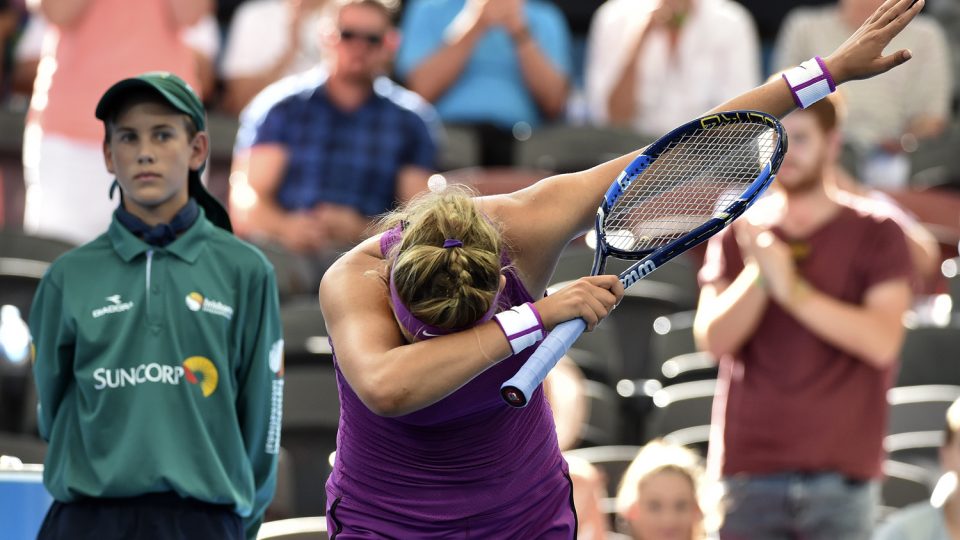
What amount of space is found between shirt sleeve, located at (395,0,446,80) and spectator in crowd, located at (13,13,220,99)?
1.05 metres

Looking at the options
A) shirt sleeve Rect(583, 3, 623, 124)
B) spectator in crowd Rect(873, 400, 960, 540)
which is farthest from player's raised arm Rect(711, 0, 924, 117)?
shirt sleeve Rect(583, 3, 623, 124)

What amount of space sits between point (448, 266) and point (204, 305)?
909mm

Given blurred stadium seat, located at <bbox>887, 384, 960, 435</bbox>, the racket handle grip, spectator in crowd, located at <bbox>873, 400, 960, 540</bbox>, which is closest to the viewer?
the racket handle grip

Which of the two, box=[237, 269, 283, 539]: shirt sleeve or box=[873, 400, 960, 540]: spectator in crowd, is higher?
box=[237, 269, 283, 539]: shirt sleeve

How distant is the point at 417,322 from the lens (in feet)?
9.93

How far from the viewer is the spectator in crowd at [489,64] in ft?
26.2

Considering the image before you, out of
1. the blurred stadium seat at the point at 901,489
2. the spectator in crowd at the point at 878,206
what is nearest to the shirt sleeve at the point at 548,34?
the spectator in crowd at the point at 878,206

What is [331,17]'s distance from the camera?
7.50m

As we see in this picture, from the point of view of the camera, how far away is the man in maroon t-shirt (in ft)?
15.1

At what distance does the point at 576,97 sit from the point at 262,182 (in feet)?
10.7

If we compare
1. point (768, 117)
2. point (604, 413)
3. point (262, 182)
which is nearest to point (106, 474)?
point (768, 117)

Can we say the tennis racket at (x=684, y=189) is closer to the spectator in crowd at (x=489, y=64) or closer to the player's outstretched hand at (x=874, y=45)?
the player's outstretched hand at (x=874, y=45)

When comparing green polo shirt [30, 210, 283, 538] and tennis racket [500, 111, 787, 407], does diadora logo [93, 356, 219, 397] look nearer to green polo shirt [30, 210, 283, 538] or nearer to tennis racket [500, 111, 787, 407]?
green polo shirt [30, 210, 283, 538]

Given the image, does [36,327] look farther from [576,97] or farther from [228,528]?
[576,97]
